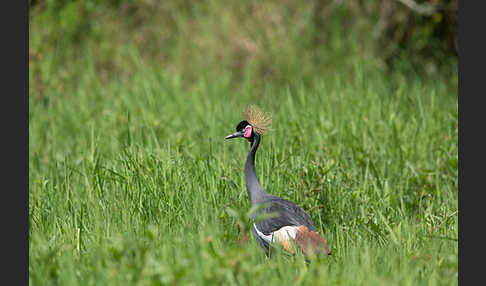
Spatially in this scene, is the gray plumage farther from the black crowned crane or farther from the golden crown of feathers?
the golden crown of feathers

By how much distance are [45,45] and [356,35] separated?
16.8ft

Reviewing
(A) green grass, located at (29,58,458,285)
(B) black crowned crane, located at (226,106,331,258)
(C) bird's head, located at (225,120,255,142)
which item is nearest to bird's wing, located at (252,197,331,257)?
(B) black crowned crane, located at (226,106,331,258)

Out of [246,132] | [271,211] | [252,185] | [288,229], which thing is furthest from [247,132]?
[288,229]

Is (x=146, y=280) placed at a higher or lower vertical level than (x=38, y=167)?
lower

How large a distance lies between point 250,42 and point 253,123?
5.67m

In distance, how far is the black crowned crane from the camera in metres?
4.06

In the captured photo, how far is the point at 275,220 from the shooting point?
4.21 meters

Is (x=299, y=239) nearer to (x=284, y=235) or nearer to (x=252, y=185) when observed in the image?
(x=284, y=235)

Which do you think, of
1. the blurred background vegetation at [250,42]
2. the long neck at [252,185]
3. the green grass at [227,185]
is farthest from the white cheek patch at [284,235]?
the blurred background vegetation at [250,42]

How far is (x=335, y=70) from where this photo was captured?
9453 mm

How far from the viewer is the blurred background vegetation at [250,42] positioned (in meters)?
9.50

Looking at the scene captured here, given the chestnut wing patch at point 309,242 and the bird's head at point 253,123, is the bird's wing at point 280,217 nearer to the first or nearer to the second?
the chestnut wing patch at point 309,242

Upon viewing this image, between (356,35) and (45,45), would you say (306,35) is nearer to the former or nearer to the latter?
(356,35)

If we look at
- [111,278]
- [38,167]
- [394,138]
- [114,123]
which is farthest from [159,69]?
[111,278]
